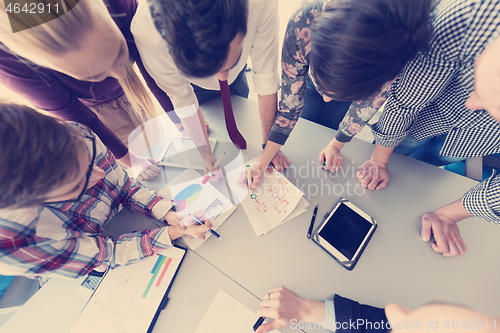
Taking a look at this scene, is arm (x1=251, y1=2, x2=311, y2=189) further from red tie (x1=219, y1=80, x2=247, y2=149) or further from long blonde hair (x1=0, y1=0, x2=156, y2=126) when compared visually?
long blonde hair (x1=0, y1=0, x2=156, y2=126)

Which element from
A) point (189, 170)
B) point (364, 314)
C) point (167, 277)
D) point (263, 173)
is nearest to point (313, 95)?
point (263, 173)

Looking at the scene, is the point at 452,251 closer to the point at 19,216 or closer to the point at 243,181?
the point at 243,181

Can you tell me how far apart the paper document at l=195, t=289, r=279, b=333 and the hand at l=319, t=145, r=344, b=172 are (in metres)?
0.63

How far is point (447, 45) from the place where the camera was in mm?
473

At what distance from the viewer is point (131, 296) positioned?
25.7 inches

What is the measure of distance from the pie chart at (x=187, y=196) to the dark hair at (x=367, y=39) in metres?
0.65

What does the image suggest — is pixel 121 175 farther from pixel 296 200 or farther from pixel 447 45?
pixel 447 45

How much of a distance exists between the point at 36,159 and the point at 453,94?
1.21 m

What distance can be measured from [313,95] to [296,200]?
619 millimetres

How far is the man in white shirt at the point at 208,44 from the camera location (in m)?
0.39

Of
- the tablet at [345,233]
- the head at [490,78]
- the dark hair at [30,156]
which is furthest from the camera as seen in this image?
the tablet at [345,233]

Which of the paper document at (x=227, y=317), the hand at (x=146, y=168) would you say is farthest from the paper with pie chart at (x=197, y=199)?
the paper document at (x=227, y=317)

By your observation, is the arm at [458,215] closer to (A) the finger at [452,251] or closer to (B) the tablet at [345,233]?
(A) the finger at [452,251]

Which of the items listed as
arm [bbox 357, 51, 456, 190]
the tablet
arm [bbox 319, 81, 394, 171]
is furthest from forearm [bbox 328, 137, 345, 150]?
the tablet
